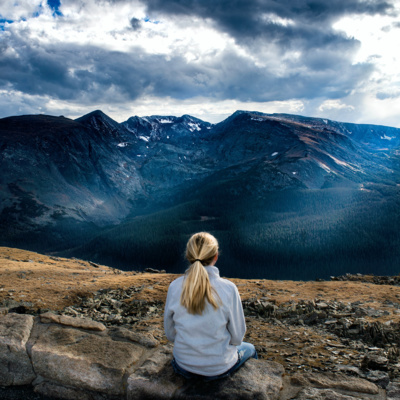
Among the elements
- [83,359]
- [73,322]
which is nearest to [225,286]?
[83,359]

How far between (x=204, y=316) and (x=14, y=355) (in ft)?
18.5

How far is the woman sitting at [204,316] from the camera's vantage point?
6133 mm

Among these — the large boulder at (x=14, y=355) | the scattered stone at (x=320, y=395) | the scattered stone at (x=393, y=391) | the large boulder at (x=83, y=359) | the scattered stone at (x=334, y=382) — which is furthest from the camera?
the large boulder at (x=14, y=355)

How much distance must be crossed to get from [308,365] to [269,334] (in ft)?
11.9

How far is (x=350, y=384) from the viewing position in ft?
23.6

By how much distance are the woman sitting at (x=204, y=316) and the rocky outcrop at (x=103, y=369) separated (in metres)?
0.44

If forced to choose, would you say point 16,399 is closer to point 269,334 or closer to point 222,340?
point 222,340

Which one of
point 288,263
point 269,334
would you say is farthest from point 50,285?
point 288,263

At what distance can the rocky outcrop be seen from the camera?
262 inches

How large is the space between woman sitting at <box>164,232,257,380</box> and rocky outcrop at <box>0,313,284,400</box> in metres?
0.44

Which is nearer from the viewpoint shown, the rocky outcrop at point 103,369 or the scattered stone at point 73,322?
the rocky outcrop at point 103,369

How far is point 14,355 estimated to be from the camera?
8.02 meters

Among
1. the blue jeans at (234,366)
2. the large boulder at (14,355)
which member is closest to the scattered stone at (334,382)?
the blue jeans at (234,366)

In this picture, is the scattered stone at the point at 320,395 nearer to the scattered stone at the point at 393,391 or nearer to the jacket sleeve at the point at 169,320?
the scattered stone at the point at 393,391
